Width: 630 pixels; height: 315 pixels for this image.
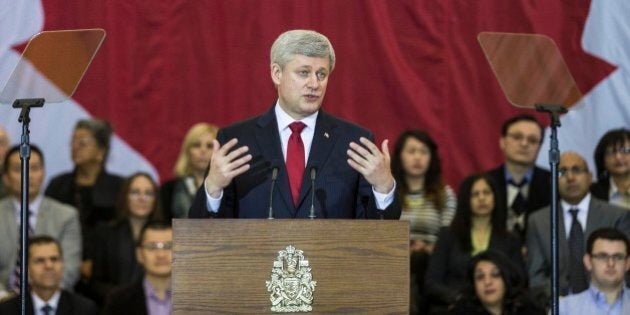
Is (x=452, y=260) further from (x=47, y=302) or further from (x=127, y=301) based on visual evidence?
(x=47, y=302)

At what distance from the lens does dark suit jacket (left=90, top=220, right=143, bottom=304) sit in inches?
265

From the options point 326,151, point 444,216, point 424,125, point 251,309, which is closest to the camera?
point 251,309

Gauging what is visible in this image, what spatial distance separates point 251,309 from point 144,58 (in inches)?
143

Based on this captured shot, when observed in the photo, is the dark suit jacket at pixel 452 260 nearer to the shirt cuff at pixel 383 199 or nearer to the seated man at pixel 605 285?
the seated man at pixel 605 285

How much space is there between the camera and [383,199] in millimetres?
4148

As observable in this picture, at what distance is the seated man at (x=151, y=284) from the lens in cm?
635

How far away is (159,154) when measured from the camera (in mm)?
7367

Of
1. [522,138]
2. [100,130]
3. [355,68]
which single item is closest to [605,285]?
[522,138]

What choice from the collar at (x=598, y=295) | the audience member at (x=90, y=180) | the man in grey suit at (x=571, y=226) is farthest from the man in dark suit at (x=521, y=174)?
the audience member at (x=90, y=180)

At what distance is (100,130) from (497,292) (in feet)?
7.85

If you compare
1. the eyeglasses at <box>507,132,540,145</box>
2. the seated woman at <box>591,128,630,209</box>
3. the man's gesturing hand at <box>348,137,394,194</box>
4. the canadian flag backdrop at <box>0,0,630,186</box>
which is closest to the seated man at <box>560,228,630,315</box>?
the seated woman at <box>591,128,630,209</box>

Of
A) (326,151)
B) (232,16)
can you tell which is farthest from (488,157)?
(326,151)

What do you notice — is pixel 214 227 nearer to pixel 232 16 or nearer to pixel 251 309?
pixel 251 309

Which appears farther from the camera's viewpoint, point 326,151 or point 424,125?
point 424,125
